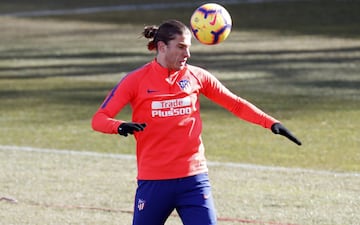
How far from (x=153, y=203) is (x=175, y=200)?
0.15 meters

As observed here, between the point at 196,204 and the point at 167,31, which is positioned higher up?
the point at 167,31

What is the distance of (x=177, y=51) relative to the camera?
23.3 ft

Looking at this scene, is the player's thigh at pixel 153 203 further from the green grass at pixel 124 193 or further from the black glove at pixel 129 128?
the green grass at pixel 124 193

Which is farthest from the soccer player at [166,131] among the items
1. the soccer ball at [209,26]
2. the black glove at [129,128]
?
the soccer ball at [209,26]

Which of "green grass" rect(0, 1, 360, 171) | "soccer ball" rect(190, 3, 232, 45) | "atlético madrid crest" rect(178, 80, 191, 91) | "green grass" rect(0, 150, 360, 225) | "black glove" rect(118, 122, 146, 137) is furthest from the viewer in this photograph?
"green grass" rect(0, 1, 360, 171)

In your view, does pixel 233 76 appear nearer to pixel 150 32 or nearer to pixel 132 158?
pixel 132 158

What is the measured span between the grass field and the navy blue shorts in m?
2.70

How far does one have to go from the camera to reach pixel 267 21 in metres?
32.6

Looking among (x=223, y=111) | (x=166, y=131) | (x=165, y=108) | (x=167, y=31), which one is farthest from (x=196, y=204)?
(x=223, y=111)

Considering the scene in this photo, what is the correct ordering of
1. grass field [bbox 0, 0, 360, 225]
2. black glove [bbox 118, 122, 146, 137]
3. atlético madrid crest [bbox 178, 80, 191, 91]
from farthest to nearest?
grass field [bbox 0, 0, 360, 225] < atlético madrid crest [bbox 178, 80, 191, 91] < black glove [bbox 118, 122, 146, 137]

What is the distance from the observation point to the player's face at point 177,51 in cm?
708

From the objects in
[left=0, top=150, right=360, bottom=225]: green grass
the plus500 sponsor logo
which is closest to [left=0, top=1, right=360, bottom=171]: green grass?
[left=0, top=150, right=360, bottom=225]: green grass

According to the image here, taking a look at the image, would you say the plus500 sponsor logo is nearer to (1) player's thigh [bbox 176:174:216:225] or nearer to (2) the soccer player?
(2) the soccer player

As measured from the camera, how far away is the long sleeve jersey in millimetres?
7109
